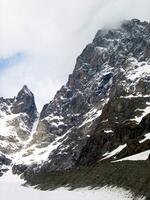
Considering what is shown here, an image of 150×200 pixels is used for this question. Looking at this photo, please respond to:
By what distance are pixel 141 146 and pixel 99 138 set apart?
216 ft

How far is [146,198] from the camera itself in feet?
152

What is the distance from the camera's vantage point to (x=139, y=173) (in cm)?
5944

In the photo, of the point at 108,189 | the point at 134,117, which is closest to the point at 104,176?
the point at 108,189

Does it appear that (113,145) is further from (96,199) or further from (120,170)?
(96,199)

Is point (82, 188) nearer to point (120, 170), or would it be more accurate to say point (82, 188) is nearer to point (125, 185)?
point (120, 170)

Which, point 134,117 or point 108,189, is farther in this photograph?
point 134,117

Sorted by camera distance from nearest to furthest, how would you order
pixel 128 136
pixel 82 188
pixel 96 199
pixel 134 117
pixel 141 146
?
pixel 96 199, pixel 82 188, pixel 141 146, pixel 128 136, pixel 134 117

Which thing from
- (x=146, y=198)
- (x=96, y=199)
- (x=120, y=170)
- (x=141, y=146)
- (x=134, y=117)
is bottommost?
(x=146, y=198)

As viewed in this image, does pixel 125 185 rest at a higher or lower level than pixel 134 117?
lower

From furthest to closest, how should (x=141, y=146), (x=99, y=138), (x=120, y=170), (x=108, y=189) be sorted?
(x=99, y=138) → (x=141, y=146) → (x=120, y=170) → (x=108, y=189)

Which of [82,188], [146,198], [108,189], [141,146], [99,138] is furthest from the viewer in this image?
[99,138]

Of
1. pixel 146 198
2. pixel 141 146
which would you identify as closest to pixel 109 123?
pixel 141 146

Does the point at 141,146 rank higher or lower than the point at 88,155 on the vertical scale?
lower

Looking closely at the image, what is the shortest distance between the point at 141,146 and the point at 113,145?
44.2 meters
